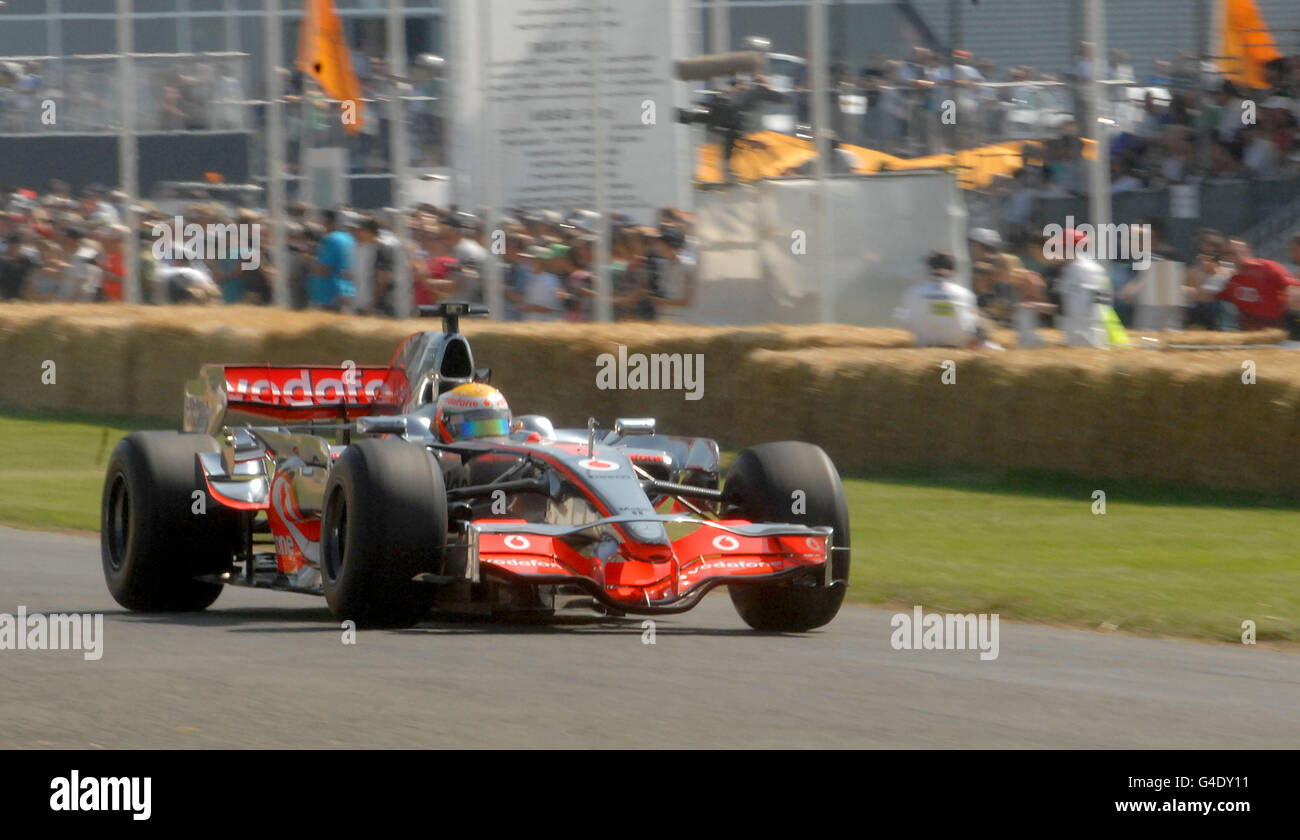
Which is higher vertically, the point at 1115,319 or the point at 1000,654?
the point at 1115,319

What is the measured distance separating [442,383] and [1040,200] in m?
10.6

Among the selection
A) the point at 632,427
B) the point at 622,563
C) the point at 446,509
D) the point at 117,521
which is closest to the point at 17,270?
the point at 117,521

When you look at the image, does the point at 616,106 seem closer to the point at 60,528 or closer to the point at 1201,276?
the point at 1201,276

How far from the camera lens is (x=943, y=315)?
1559 cm

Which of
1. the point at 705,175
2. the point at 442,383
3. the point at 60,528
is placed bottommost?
the point at 60,528

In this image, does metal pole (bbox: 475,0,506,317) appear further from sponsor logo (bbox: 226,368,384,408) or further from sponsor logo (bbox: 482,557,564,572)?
sponsor logo (bbox: 482,557,564,572)

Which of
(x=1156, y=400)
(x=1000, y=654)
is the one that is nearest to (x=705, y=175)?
(x=1156, y=400)

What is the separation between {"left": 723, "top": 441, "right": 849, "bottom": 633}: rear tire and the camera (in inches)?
325

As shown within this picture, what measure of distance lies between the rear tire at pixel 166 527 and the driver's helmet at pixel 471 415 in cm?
112

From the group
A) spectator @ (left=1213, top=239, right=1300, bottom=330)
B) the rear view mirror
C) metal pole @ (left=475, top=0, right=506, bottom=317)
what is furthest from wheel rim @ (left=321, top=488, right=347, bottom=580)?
metal pole @ (left=475, top=0, right=506, bottom=317)

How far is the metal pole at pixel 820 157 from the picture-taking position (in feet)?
57.2

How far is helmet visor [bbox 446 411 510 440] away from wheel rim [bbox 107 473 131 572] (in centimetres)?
167

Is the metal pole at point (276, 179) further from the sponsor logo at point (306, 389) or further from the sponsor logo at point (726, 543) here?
the sponsor logo at point (726, 543)

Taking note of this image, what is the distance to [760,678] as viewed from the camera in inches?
269
